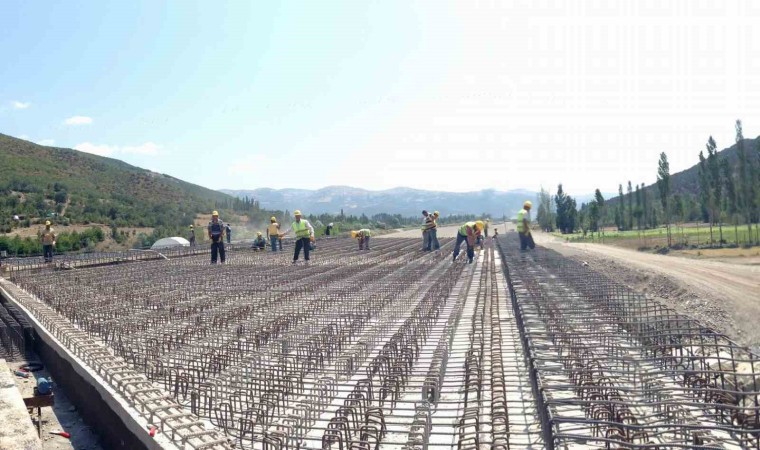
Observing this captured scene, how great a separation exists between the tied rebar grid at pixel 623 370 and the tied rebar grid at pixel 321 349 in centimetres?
41

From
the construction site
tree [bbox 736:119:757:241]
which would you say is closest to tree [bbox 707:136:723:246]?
tree [bbox 736:119:757:241]

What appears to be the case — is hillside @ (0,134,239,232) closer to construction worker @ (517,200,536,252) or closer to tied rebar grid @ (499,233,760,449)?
construction worker @ (517,200,536,252)

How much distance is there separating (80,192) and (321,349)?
5157 cm

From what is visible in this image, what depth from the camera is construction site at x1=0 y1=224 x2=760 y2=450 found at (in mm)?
4465

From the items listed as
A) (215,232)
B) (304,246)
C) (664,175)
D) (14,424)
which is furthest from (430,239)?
(664,175)

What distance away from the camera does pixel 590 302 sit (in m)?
9.36

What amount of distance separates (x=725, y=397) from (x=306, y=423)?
3453mm

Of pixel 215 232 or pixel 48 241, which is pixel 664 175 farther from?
pixel 48 241

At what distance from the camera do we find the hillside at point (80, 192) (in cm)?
4597

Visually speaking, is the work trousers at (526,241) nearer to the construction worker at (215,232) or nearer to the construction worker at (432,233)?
the construction worker at (432,233)

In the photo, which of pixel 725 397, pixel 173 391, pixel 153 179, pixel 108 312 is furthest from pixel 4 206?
pixel 725 397

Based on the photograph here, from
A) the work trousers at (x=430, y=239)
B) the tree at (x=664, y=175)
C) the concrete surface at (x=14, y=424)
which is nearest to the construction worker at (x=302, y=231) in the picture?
the work trousers at (x=430, y=239)

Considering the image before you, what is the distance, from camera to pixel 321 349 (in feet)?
22.2

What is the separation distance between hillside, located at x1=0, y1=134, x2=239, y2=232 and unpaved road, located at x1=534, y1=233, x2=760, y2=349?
37.4 metres
